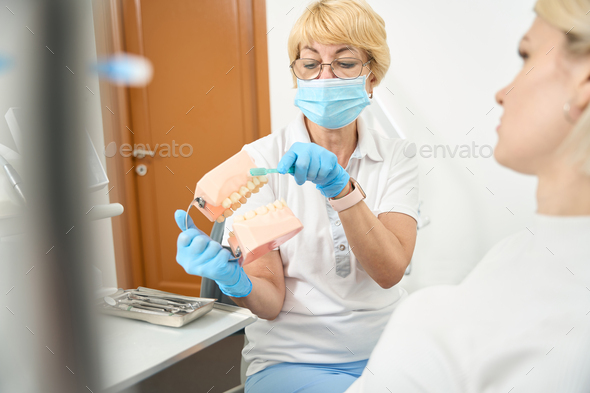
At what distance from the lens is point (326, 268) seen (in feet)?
2.57

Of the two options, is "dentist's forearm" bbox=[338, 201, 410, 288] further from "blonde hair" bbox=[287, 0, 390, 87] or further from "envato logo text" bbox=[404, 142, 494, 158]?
"blonde hair" bbox=[287, 0, 390, 87]

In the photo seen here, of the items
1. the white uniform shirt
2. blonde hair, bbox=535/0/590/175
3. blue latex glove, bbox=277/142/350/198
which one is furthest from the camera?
the white uniform shirt

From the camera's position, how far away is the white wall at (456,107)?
527 mm

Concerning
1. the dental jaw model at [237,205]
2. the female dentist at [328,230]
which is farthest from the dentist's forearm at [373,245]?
the dental jaw model at [237,205]

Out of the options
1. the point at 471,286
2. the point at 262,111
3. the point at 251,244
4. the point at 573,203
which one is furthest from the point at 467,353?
the point at 262,111

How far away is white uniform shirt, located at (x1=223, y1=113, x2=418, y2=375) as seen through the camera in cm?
75

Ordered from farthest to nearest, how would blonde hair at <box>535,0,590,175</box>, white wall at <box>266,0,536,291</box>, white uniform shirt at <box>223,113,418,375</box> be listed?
white uniform shirt at <box>223,113,418,375</box> → white wall at <box>266,0,536,291</box> → blonde hair at <box>535,0,590,175</box>

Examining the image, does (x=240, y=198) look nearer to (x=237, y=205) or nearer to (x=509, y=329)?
(x=237, y=205)

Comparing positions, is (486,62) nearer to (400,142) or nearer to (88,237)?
(400,142)

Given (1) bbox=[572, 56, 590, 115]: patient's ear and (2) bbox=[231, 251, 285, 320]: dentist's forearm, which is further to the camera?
(2) bbox=[231, 251, 285, 320]: dentist's forearm

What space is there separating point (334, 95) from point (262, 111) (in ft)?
0.56

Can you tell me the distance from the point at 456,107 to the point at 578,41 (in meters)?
0.22

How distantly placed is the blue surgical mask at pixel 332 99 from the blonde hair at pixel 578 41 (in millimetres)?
348

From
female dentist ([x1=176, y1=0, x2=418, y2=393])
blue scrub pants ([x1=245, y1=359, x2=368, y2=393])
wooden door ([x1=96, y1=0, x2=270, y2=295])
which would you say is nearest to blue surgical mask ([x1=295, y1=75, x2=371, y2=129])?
female dentist ([x1=176, y1=0, x2=418, y2=393])
